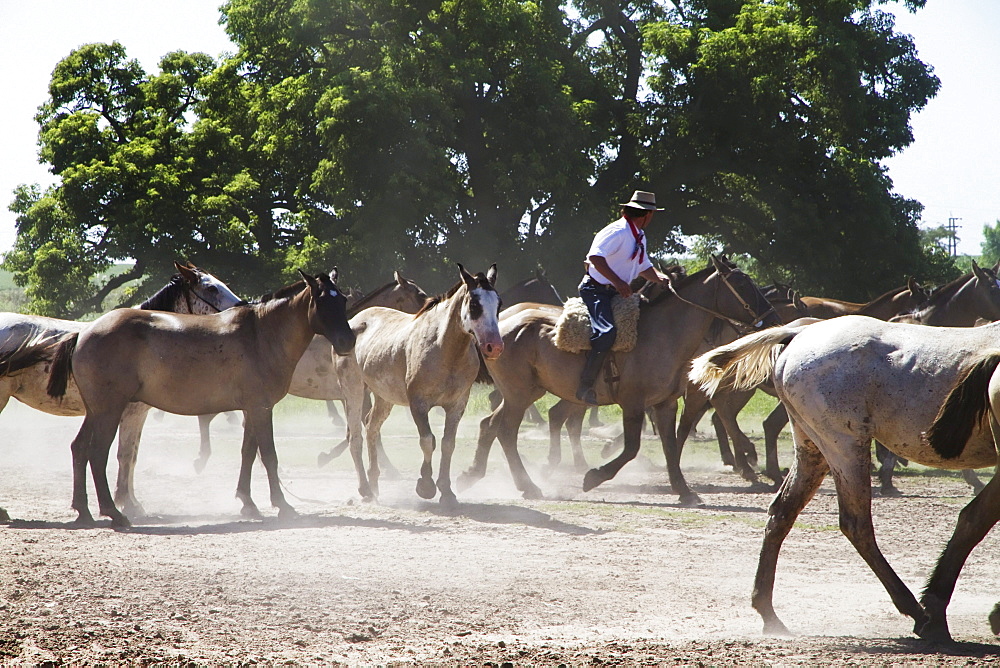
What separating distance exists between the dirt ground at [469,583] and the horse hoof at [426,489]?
14cm

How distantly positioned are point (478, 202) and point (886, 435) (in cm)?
2343

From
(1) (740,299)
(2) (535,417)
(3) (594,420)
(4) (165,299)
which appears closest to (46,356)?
(4) (165,299)

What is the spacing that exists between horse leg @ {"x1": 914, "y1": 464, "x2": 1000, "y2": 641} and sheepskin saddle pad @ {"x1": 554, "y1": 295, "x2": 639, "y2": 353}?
5.63m

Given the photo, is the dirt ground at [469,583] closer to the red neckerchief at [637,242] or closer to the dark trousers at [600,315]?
the dark trousers at [600,315]

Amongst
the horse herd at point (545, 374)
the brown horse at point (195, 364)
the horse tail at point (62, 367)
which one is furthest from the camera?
the horse tail at point (62, 367)

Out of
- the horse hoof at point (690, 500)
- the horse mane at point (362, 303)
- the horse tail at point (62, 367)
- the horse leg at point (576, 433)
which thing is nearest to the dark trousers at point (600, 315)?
the horse hoof at point (690, 500)

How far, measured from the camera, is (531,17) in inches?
1101

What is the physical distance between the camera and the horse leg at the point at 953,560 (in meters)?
5.14

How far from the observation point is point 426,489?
10.2m

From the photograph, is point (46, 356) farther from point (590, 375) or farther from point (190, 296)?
point (590, 375)

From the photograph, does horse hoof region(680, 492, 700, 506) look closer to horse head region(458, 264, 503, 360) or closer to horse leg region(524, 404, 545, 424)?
horse head region(458, 264, 503, 360)

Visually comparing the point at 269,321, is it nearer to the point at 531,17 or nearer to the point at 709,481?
the point at 709,481

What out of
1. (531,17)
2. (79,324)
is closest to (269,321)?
(79,324)

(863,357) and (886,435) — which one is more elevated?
(863,357)
